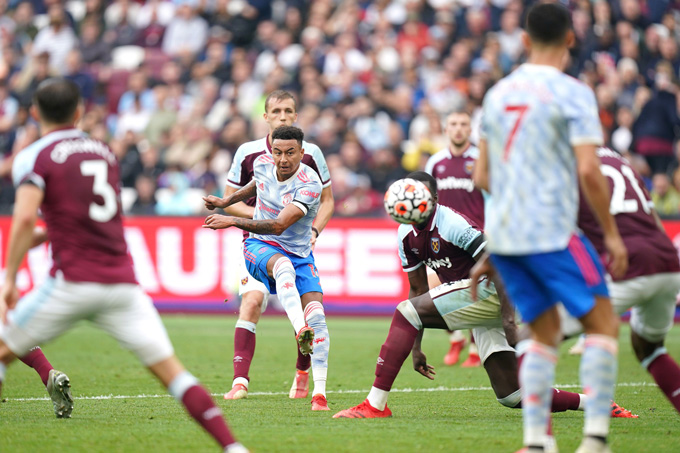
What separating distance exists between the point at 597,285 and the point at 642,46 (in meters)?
15.7

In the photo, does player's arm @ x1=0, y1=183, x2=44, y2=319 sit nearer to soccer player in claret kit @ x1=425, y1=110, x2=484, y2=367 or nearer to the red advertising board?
soccer player in claret kit @ x1=425, y1=110, x2=484, y2=367

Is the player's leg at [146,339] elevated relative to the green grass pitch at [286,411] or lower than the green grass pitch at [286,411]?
elevated

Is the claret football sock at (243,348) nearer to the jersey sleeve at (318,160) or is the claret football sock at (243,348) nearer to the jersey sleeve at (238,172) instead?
the jersey sleeve at (238,172)

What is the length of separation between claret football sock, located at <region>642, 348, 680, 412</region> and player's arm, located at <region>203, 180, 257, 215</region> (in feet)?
12.0

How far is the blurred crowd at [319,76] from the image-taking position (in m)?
18.5

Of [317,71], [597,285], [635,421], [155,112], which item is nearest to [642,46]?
[317,71]

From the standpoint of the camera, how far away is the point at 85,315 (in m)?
5.40

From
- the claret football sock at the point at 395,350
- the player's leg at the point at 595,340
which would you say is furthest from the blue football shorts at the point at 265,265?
the player's leg at the point at 595,340

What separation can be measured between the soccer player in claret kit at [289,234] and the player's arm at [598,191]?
3.37 metres

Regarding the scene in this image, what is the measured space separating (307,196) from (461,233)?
1828mm

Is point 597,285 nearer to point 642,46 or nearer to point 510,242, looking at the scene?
point 510,242

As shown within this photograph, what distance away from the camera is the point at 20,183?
17.4ft

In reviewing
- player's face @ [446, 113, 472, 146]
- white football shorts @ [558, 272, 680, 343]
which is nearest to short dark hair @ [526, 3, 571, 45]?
white football shorts @ [558, 272, 680, 343]

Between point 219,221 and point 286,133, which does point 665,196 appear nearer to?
point 286,133
